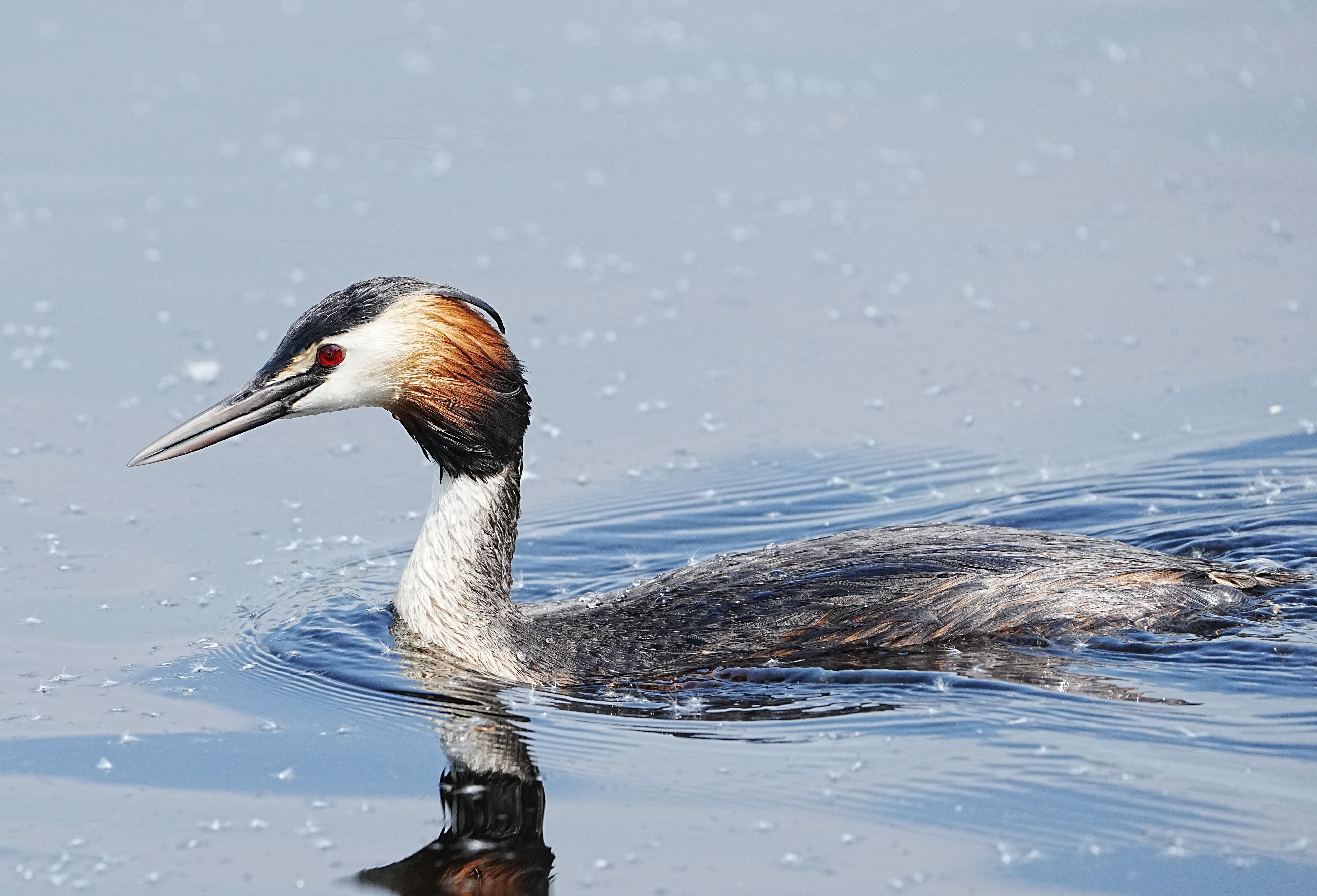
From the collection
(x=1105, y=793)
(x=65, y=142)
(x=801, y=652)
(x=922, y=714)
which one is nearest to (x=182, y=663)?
(x=801, y=652)

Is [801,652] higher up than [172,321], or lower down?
lower down

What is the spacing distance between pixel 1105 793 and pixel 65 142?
11.1 meters

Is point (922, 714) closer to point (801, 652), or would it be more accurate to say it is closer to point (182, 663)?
point (801, 652)

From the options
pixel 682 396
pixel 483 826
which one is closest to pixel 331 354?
pixel 483 826

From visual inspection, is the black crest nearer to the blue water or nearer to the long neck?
the long neck

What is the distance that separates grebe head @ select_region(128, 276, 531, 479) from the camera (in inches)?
305

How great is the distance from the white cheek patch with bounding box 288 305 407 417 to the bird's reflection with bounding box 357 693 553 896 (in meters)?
1.32

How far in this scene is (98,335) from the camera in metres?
12.0

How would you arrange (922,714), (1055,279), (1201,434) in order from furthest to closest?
(1055,279) < (1201,434) < (922,714)

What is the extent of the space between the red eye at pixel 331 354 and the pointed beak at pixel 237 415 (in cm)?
7

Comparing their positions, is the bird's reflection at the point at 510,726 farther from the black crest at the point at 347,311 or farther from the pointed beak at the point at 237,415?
the black crest at the point at 347,311

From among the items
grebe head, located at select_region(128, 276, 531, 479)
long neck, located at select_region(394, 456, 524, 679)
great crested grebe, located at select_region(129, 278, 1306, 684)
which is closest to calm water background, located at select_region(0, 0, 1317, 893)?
great crested grebe, located at select_region(129, 278, 1306, 684)

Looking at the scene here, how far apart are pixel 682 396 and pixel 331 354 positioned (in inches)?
151

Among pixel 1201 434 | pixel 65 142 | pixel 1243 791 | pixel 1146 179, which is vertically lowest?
pixel 1243 791
